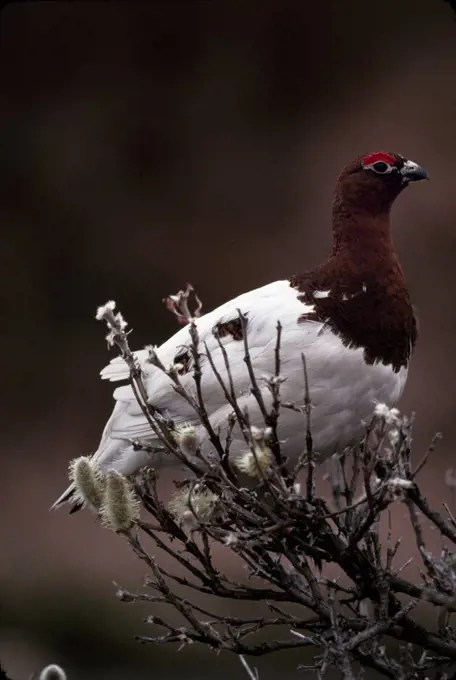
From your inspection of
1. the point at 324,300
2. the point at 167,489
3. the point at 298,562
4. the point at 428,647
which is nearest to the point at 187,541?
the point at 298,562

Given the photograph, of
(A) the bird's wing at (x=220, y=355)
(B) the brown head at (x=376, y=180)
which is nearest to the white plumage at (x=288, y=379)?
(A) the bird's wing at (x=220, y=355)

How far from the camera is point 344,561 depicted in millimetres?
789

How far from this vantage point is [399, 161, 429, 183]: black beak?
1.13 metres

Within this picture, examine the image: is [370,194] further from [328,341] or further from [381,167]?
[328,341]

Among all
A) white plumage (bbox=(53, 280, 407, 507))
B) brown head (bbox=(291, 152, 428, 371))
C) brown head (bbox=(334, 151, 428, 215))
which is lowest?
white plumage (bbox=(53, 280, 407, 507))

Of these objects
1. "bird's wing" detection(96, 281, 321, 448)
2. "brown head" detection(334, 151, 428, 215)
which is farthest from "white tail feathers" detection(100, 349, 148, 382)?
"brown head" detection(334, 151, 428, 215)

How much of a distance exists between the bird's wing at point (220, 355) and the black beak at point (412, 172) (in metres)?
0.19

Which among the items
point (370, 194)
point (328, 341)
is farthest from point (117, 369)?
point (370, 194)

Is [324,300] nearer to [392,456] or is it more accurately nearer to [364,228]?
[364,228]

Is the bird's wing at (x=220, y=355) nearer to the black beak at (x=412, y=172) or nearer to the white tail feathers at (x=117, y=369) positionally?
the white tail feathers at (x=117, y=369)

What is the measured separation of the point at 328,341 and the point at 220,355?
0.13 m

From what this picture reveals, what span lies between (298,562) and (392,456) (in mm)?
151

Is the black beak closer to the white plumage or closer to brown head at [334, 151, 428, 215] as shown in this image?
brown head at [334, 151, 428, 215]

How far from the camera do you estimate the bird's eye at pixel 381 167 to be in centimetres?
115
